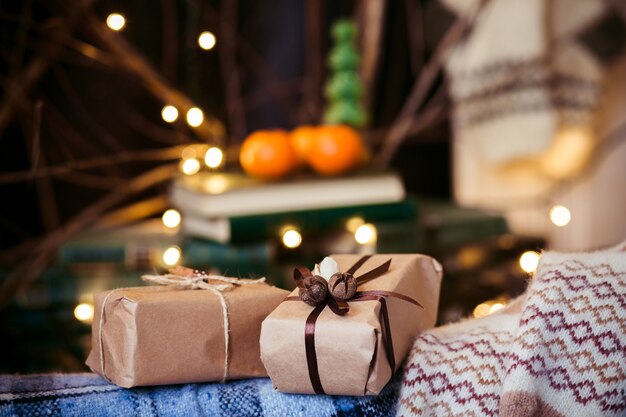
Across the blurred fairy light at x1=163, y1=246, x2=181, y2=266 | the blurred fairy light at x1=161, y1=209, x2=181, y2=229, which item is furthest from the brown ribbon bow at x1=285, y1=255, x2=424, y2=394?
the blurred fairy light at x1=161, y1=209, x2=181, y2=229

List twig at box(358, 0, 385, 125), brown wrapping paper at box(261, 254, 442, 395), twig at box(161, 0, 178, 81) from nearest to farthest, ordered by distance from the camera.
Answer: brown wrapping paper at box(261, 254, 442, 395) → twig at box(161, 0, 178, 81) → twig at box(358, 0, 385, 125)

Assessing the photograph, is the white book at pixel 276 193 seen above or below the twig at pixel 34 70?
below

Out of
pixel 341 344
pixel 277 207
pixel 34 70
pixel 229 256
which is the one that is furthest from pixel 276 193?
pixel 341 344

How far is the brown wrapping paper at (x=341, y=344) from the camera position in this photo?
1.99ft

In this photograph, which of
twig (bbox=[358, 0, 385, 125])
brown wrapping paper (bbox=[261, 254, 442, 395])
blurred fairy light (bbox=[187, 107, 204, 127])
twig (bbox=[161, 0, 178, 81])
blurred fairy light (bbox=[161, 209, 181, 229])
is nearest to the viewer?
brown wrapping paper (bbox=[261, 254, 442, 395])

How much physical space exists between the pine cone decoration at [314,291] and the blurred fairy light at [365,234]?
0.66 metres

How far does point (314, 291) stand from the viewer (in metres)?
0.64

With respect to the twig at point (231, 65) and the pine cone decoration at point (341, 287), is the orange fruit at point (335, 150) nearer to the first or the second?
the twig at point (231, 65)

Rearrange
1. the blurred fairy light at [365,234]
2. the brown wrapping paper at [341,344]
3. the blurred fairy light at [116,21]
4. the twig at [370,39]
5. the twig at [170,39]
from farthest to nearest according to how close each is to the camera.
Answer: the twig at [370,39]
the twig at [170,39]
the blurred fairy light at [365,234]
the blurred fairy light at [116,21]
the brown wrapping paper at [341,344]


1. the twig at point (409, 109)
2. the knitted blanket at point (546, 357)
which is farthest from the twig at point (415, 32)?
the knitted blanket at point (546, 357)

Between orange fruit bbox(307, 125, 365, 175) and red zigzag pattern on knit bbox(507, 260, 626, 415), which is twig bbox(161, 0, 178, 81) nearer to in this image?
orange fruit bbox(307, 125, 365, 175)

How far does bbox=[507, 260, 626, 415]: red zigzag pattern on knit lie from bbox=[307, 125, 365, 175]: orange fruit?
2.37ft

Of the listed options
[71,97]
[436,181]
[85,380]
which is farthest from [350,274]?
[436,181]

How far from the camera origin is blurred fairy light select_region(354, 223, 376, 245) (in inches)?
51.6
